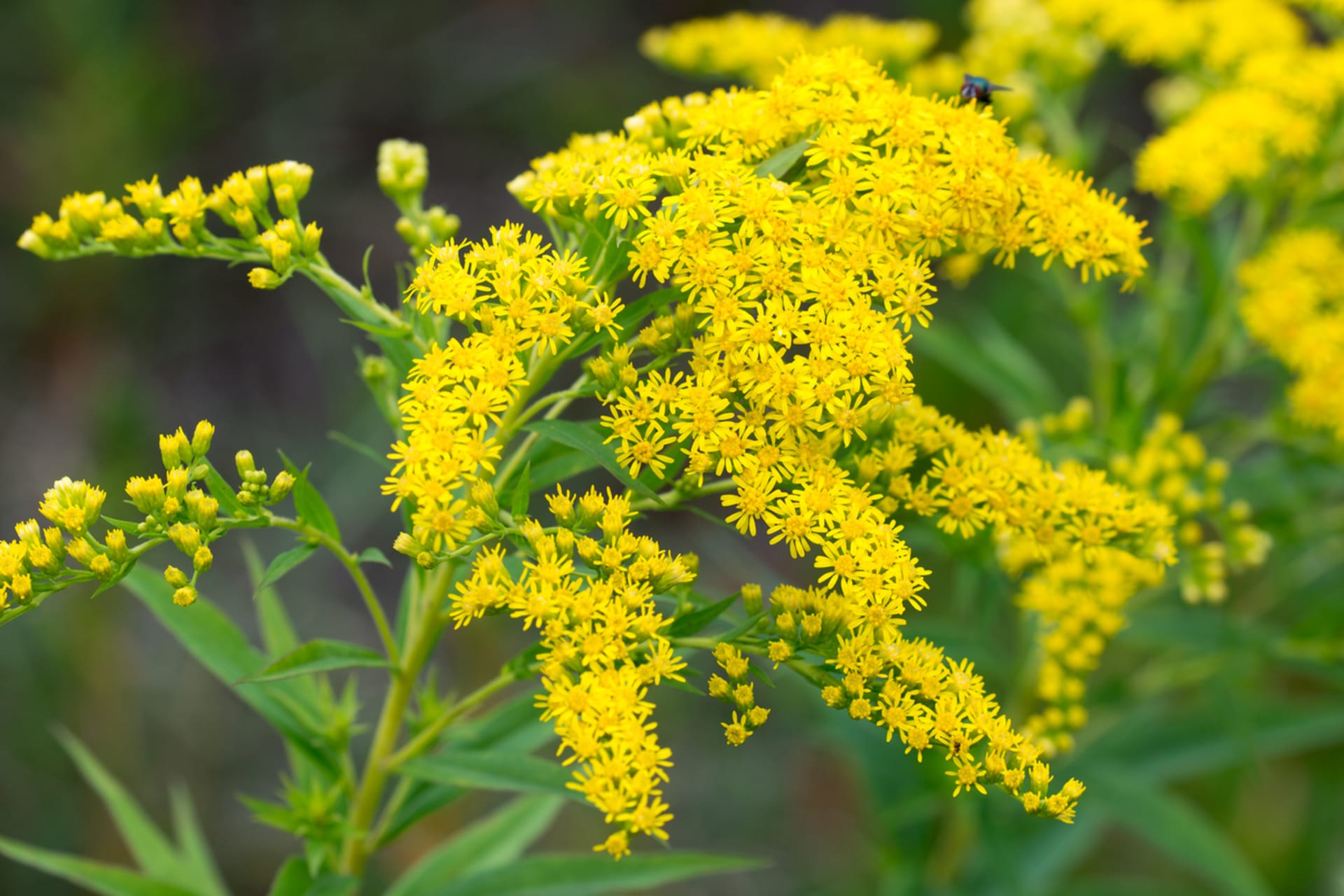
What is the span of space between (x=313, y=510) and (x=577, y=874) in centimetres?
111

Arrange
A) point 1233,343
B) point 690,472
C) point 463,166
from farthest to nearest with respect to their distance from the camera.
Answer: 1. point 463,166
2. point 1233,343
3. point 690,472

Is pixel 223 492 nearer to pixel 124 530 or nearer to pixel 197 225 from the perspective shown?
pixel 124 530

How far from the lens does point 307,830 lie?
243 cm

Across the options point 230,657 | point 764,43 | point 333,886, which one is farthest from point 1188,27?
point 333,886

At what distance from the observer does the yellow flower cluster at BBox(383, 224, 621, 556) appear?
192cm

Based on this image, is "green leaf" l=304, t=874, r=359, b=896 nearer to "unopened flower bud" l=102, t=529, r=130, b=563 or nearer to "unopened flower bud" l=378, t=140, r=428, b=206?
"unopened flower bud" l=102, t=529, r=130, b=563

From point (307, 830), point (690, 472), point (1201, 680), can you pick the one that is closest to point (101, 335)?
point (307, 830)

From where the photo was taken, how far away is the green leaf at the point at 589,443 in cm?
194

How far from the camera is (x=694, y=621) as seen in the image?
2078 mm

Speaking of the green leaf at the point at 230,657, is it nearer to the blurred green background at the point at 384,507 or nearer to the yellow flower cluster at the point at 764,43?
the blurred green background at the point at 384,507

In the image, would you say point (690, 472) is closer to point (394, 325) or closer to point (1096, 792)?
point (394, 325)

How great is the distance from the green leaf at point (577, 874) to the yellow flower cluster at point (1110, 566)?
0.94 meters

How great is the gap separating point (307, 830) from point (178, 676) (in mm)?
3968

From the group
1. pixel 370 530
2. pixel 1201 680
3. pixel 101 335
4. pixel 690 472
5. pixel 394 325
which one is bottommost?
pixel 690 472
